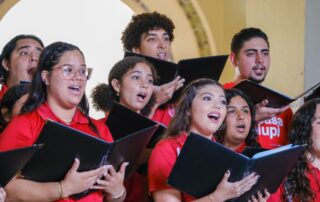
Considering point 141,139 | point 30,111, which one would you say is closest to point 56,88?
point 30,111

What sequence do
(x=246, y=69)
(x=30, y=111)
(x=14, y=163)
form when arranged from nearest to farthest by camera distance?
1. (x=14, y=163)
2. (x=30, y=111)
3. (x=246, y=69)

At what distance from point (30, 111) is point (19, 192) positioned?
0.35 meters

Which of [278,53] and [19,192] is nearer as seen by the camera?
[19,192]

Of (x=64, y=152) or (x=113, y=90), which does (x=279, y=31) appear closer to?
(x=113, y=90)

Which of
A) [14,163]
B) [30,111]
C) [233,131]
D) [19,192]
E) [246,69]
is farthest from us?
[246,69]

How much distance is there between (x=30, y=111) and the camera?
2.77 m

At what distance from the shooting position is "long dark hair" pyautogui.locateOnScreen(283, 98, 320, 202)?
3.28m

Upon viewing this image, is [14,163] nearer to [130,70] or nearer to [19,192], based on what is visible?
[19,192]

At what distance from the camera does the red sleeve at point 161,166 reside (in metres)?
2.79

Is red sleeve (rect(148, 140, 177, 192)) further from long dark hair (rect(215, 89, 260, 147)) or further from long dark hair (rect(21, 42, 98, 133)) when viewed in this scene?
long dark hair (rect(215, 89, 260, 147))

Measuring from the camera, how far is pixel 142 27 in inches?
159

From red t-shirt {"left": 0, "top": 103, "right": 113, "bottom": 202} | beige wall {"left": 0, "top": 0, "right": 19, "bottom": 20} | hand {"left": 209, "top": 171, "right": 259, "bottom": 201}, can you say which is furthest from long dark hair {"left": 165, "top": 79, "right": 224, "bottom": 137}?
beige wall {"left": 0, "top": 0, "right": 19, "bottom": 20}

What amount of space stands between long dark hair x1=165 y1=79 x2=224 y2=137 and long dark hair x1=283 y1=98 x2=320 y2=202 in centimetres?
66

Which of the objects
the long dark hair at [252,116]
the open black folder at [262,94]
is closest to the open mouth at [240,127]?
the long dark hair at [252,116]
